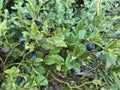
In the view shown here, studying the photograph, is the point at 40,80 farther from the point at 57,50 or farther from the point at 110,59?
the point at 110,59

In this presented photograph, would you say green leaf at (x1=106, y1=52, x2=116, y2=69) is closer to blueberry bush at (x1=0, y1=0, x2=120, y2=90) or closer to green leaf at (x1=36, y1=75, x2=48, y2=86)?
blueberry bush at (x1=0, y1=0, x2=120, y2=90)

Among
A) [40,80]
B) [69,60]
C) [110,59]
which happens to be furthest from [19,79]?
[110,59]

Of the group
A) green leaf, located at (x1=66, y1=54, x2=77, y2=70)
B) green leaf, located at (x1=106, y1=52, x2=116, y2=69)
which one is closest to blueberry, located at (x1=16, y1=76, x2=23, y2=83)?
green leaf, located at (x1=66, y1=54, x2=77, y2=70)

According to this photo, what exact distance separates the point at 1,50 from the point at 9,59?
0.04 m

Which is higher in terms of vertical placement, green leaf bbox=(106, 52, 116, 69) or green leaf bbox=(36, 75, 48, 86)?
green leaf bbox=(106, 52, 116, 69)

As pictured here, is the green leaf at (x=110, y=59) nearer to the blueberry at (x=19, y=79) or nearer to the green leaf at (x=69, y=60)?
the green leaf at (x=69, y=60)

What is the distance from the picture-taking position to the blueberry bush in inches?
36.2

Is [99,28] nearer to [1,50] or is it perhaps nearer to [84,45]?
[84,45]

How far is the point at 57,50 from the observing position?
36.3 inches

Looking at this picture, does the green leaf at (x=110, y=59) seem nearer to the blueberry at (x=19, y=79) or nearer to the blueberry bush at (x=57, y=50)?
the blueberry bush at (x=57, y=50)

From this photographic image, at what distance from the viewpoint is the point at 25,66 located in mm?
962

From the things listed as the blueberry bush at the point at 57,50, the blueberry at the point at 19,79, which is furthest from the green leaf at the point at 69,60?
the blueberry at the point at 19,79

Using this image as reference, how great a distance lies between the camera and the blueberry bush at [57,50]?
3.01 feet

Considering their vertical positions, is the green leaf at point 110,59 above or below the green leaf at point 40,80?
above
